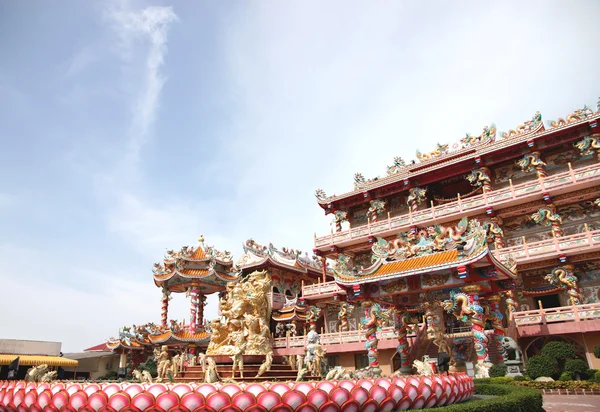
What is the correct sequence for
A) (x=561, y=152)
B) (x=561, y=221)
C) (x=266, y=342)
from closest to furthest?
(x=266, y=342) → (x=561, y=221) → (x=561, y=152)

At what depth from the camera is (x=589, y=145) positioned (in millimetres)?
20266

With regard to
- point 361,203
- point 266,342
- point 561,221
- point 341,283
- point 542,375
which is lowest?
point 542,375

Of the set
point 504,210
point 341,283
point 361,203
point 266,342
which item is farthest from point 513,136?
point 266,342

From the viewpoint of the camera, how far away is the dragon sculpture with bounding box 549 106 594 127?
20406 millimetres

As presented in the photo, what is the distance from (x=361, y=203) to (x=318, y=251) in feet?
14.1

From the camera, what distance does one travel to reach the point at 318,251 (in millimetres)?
27625

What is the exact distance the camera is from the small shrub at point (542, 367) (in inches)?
535

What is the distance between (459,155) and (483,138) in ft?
5.27

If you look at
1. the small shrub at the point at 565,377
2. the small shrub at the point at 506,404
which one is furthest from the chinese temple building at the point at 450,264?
the small shrub at the point at 506,404

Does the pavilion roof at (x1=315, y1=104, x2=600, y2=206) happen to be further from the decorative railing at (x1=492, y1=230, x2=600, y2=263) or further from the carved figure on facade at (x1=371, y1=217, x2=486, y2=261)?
the carved figure on facade at (x1=371, y1=217, x2=486, y2=261)

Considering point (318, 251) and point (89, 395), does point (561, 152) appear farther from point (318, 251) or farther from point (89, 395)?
point (89, 395)

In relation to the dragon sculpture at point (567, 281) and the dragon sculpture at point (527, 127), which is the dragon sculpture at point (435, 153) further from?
the dragon sculpture at point (567, 281)

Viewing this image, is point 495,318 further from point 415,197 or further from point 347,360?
point 415,197

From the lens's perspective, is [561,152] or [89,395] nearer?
[89,395]
